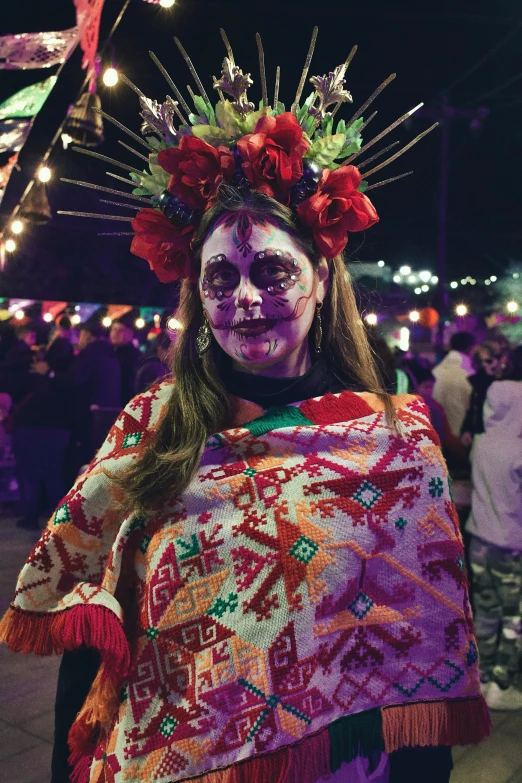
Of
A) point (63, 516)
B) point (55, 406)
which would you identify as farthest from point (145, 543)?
point (55, 406)

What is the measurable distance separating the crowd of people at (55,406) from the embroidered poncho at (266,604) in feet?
18.0

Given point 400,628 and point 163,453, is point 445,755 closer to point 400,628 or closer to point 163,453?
point 400,628

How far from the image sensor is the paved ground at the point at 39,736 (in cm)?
328

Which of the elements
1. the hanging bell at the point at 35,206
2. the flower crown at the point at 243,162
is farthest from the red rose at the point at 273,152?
the hanging bell at the point at 35,206

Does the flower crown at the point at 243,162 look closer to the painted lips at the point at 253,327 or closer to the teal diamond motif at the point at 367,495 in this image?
the painted lips at the point at 253,327

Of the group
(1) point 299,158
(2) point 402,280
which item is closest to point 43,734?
(1) point 299,158

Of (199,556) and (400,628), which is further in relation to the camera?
(400,628)

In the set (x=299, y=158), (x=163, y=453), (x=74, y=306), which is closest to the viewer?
(x=163, y=453)

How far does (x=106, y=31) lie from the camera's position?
4875mm

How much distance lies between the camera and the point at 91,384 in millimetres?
7559

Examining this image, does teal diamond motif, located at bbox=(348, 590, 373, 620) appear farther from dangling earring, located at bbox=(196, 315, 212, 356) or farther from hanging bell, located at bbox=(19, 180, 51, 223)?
hanging bell, located at bbox=(19, 180, 51, 223)

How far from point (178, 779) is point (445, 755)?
0.66 meters

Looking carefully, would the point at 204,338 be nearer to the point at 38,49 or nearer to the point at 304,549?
the point at 304,549

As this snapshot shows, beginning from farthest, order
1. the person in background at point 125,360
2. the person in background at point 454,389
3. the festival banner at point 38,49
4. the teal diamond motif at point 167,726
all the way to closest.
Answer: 1. the person in background at point 125,360
2. the person in background at point 454,389
3. the festival banner at point 38,49
4. the teal diamond motif at point 167,726
